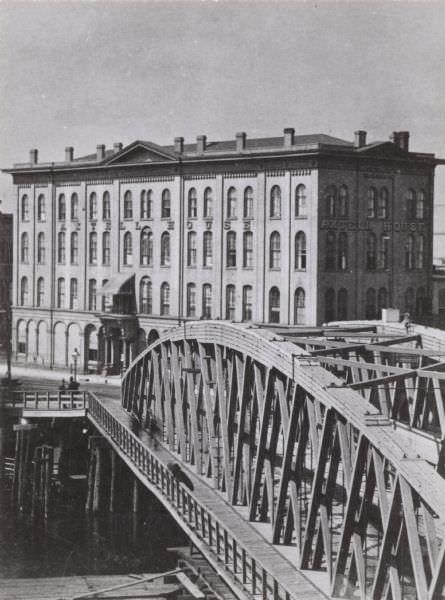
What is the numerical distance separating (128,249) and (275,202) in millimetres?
14786

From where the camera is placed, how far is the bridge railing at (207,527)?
2294 centimetres

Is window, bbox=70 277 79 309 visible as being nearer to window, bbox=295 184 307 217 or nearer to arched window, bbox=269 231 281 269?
arched window, bbox=269 231 281 269

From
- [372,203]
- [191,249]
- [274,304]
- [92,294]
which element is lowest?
[274,304]

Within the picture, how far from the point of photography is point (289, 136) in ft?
219

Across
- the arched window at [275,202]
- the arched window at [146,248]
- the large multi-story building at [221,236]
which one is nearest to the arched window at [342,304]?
the large multi-story building at [221,236]

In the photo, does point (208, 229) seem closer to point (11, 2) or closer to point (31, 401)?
point (31, 401)

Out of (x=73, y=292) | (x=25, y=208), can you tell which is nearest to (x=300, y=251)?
(x=73, y=292)

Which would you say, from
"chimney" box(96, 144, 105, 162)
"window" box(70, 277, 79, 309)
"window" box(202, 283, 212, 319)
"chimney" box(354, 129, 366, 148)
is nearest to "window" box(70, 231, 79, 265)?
"window" box(70, 277, 79, 309)

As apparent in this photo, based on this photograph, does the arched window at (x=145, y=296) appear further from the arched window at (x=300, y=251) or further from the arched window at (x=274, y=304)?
the arched window at (x=300, y=251)

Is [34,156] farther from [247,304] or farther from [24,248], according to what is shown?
[247,304]

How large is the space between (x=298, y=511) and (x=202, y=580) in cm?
525

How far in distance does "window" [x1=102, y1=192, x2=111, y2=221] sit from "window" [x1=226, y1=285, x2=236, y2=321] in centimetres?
1352

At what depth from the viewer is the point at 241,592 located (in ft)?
76.6

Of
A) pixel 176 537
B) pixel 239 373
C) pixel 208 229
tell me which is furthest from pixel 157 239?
pixel 239 373
